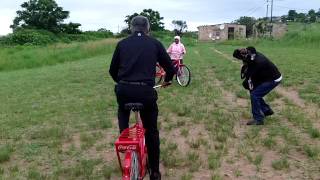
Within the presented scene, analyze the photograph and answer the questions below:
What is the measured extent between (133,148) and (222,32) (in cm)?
10063

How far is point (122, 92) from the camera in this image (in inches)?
206

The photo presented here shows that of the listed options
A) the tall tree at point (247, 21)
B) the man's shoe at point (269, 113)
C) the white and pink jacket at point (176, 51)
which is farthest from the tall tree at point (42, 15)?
the man's shoe at point (269, 113)

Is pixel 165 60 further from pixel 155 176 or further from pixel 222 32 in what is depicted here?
pixel 222 32

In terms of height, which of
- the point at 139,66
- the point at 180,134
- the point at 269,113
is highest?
the point at 139,66

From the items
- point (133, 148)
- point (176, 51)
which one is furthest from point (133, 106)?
point (176, 51)

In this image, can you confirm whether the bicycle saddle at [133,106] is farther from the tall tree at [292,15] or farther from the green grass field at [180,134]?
the tall tree at [292,15]

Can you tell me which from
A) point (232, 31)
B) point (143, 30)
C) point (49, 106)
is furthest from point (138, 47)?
point (232, 31)

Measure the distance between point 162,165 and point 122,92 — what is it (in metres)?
1.97

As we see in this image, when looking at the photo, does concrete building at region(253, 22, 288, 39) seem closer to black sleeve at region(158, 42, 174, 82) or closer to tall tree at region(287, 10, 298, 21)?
tall tree at region(287, 10, 298, 21)

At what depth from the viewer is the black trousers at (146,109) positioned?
5211 millimetres

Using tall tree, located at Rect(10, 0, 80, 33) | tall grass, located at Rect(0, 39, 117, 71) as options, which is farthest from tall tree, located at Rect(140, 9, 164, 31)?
tall grass, located at Rect(0, 39, 117, 71)

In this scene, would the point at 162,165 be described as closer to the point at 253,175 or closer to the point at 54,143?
the point at 253,175

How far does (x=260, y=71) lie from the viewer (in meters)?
9.23

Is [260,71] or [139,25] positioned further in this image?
[260,71]
